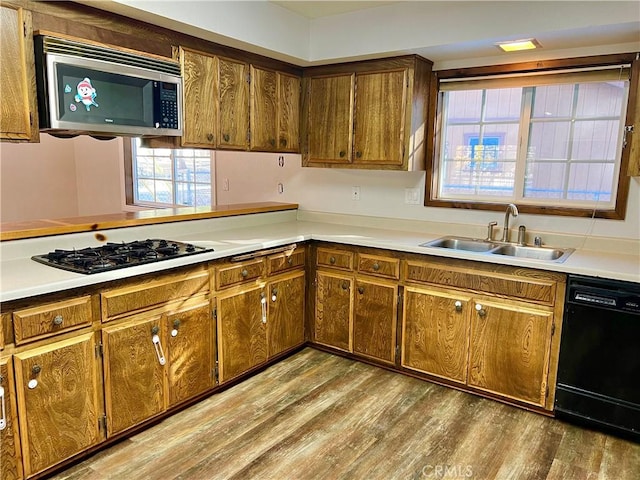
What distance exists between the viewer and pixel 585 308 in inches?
93.1

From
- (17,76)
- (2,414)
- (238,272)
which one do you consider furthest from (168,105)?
(2,414)

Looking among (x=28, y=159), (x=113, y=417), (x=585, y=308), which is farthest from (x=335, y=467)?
(x=28, y=159)

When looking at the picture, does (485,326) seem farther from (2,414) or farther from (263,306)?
(2,414)

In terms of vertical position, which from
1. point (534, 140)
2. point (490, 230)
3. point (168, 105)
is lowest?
point (490, 230)

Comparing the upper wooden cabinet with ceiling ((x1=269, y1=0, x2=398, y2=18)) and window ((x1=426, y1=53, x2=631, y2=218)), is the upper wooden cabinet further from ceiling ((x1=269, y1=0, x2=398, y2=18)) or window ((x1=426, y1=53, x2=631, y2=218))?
ceiling ((x1=269, y1=0, x2=398, y2=18))

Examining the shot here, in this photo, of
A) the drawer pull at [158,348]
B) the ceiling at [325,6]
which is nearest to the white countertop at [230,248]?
the drawer pull at [158,348]

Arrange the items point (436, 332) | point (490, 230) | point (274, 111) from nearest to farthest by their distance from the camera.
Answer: point (436, 332) < point (490, 230) < point (274, 111)

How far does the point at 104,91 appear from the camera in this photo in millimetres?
2287

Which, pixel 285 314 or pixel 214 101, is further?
pixel 285 314

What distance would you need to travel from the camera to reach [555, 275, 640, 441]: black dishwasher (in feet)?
7.47

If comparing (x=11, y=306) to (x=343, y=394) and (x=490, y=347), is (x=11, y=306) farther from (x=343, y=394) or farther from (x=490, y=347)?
(x=490, y=347)

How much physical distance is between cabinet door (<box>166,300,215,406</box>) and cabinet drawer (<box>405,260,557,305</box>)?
127 centimetres

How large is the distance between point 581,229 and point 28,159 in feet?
19.5

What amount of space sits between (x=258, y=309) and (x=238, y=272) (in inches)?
12.8
